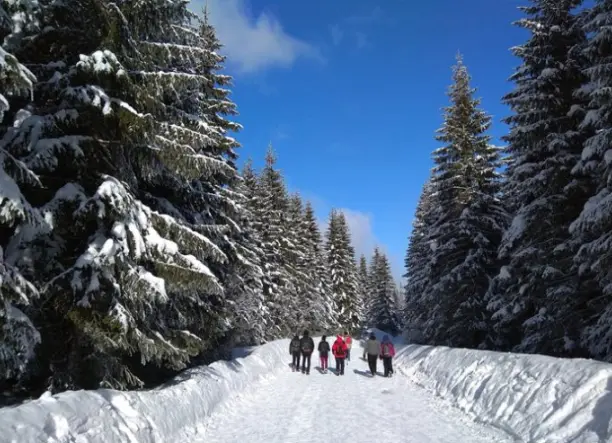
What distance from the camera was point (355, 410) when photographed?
1141 cm

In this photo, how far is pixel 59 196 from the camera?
26.4ft

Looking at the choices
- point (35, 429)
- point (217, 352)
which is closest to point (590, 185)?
point (217, 352)

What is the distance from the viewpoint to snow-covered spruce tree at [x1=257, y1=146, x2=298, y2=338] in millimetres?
33031

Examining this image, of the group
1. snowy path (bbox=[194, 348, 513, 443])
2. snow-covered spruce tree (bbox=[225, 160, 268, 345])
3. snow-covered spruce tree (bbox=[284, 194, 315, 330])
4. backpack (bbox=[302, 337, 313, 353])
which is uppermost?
snow-covered spruce tree (bbox=[284, 194, 315, 330])

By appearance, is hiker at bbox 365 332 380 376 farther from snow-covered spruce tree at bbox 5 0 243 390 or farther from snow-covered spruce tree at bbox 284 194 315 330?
snow-covered spruce tree at bbox 284 194 315 330

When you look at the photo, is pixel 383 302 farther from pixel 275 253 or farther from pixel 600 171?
pixel 600 171

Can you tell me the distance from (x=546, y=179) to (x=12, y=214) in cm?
1430

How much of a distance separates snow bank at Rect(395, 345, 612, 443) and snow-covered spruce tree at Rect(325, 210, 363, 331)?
44989mm

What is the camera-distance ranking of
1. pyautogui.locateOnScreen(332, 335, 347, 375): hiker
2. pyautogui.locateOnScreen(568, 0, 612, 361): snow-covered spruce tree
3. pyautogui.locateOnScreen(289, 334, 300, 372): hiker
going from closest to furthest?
pyautogui.locateOnScreen(568, 0, 612, 361): snow-covered spruce tree < pyautogui.locateOnScreen(332, 335, 347, 375): hiker < pyautogui.locateOnScreen(289, 334, 300, 372): hiker

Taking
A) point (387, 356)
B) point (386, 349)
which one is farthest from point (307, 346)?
point (387, 356)

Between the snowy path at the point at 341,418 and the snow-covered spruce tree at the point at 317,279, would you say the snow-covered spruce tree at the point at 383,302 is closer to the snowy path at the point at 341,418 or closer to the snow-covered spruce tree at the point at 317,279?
the snow-covered spruce tree at the point at 317,279

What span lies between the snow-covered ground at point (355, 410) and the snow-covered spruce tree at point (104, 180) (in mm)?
1327

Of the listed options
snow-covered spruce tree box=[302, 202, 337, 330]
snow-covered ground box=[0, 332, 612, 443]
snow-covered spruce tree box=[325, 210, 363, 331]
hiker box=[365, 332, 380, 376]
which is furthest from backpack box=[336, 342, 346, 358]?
snow-covered spruce tree box=[325, 210, 363, 331]

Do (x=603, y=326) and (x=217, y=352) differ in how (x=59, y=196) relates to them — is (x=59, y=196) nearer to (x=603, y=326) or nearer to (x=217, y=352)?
(x=217, y=352)
